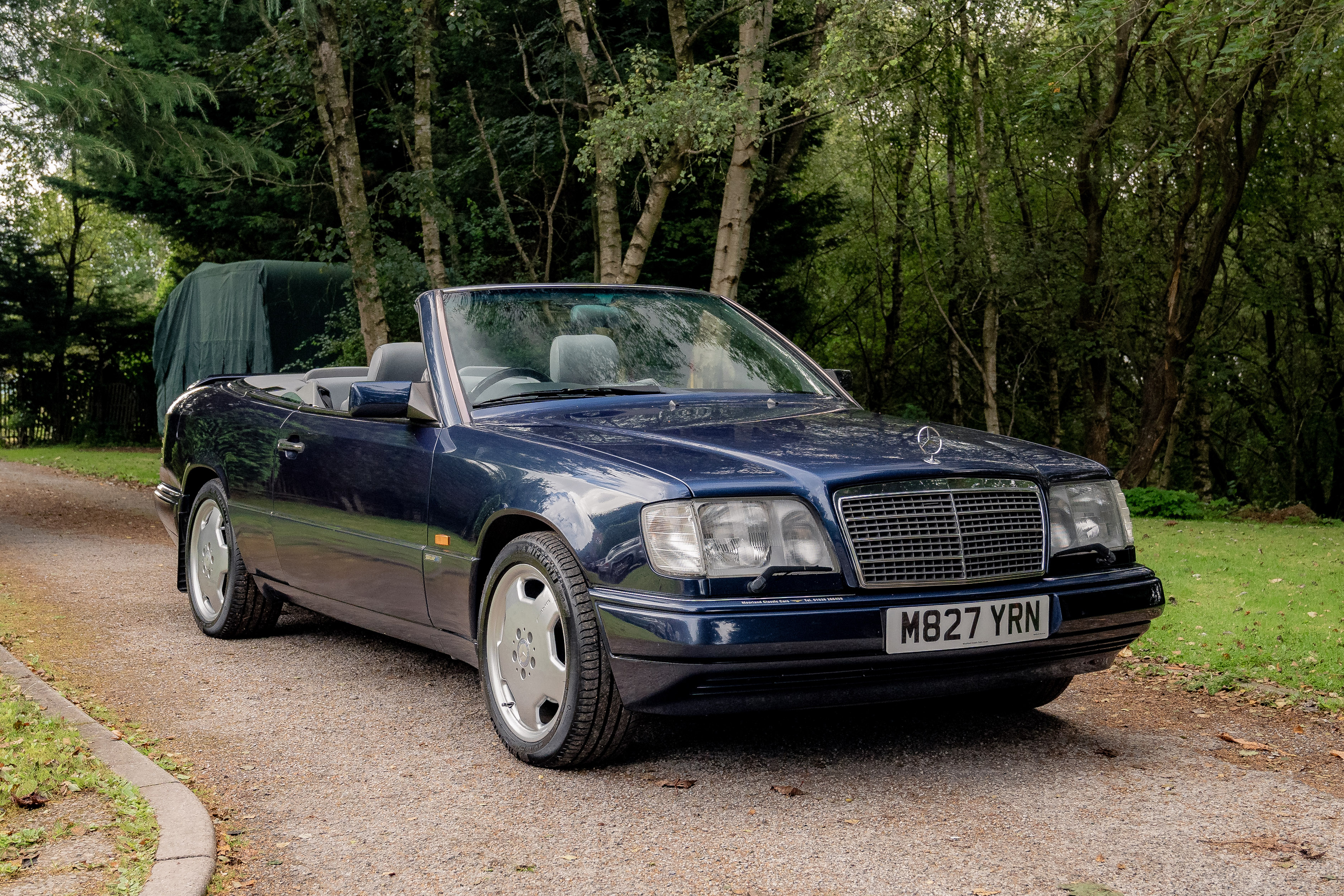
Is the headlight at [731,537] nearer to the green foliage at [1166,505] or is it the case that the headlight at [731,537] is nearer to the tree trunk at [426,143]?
the tree trunk at [426,143]

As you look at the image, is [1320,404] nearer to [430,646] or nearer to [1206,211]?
[1206,211]

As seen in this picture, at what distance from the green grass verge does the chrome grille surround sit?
6.88ft

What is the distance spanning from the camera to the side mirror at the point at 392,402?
15.9ft

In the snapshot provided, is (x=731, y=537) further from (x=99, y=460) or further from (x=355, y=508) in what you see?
(x=99, y=460)

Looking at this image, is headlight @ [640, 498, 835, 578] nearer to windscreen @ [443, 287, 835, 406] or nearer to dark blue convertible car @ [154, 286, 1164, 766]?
dark blue convertible car @ [154, 286, 1164, 766]

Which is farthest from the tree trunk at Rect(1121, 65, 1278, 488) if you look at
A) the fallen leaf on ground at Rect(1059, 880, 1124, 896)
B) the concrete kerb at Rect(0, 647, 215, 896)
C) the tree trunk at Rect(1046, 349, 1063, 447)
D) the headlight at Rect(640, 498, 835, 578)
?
the concrete kerb at Rect(0, 647, 215, 896)

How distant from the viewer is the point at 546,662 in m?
4.14

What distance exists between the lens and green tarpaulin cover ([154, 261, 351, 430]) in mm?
20219

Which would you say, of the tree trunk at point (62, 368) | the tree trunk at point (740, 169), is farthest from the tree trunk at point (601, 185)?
the tree trunk at point (62, 368)

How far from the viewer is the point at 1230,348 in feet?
94.3

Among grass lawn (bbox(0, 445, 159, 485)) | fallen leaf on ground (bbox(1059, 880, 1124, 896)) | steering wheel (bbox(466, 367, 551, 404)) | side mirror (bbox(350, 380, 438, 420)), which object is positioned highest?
steering wheel (bbox(466, 367, 551, 404))

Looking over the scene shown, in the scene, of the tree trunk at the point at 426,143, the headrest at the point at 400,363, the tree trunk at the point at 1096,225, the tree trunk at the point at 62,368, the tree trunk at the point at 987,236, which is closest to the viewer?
the headrest at the point at 400,363

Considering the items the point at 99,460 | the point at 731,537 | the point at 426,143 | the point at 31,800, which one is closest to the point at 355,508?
the point at 31,800

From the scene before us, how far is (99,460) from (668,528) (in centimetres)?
2167
